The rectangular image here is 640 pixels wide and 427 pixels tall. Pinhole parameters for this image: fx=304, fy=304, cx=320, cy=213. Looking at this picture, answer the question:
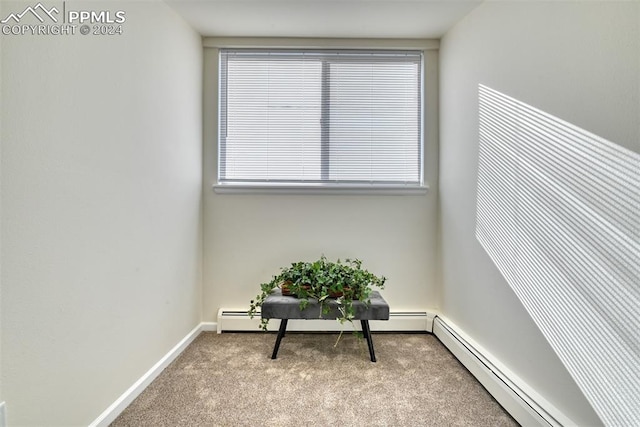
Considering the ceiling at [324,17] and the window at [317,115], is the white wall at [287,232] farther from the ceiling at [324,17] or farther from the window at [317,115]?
the ceiling at [324,17]

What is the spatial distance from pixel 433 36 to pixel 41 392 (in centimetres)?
302

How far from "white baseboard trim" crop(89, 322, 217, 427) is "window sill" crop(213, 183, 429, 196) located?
110cm

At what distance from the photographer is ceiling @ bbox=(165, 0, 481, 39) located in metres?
1.90

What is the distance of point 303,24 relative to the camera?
7.13ft

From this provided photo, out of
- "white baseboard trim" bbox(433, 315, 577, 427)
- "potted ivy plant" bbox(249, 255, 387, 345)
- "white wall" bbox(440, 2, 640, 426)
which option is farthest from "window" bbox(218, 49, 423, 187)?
"white baseboard trim" bbox(433, 315, 577, 427)

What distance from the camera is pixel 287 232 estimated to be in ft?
8.00

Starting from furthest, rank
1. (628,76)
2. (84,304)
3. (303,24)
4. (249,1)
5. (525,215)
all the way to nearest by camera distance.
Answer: (303,24) < (249,1) < (525,215) < (84,304) < (628,76)

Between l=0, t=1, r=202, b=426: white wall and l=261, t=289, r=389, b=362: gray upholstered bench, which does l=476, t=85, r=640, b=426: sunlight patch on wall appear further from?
l=0, t=1, r=202, b=426: white wall

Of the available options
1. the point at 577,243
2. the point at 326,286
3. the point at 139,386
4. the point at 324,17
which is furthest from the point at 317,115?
the point at 139,386

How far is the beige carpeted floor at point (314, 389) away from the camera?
55.4 inches

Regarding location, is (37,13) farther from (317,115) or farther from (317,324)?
(317,324)

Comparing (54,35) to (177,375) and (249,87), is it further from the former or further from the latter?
(177,375)

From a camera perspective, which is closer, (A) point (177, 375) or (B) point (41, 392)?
(B) point (41, 392)

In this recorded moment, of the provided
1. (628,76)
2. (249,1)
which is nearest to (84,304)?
(249,1)
